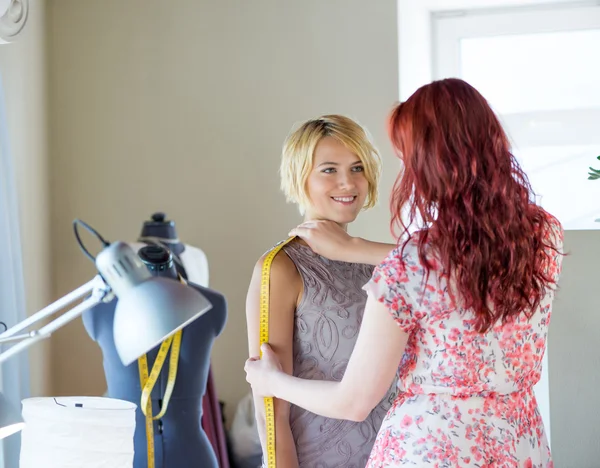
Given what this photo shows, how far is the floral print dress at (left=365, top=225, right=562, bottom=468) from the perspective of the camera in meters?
1.23

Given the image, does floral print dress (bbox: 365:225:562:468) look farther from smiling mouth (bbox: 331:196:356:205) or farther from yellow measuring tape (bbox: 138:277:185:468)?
yellow measuring tape (bbox: 138:277:185:468)

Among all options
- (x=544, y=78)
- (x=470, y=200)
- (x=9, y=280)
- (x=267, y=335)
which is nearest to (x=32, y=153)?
(x=9, y=280)

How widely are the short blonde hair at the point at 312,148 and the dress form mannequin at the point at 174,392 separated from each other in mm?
539

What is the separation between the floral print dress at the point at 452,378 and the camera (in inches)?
48.3

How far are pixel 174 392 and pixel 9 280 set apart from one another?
821 mm

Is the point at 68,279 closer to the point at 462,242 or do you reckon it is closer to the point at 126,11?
the point at 126,11

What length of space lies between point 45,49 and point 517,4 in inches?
93.0

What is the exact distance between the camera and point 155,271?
2004 millimetres

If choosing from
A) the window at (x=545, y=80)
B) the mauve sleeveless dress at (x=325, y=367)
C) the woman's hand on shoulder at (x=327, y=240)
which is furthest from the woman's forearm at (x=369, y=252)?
the window at (x=545, y=80)

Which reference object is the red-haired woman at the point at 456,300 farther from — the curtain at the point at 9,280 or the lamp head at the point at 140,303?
the curtain at the point at 9,280

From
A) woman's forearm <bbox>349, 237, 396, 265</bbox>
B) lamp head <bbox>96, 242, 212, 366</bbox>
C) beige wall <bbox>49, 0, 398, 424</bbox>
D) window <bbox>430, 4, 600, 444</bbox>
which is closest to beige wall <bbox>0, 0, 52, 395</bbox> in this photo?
beige wall <bbox>49, 0, 398, 424</bbox>

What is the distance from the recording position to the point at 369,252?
151 cm

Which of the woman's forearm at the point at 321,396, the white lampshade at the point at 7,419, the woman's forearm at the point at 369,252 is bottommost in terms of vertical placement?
the white lampshade at the point at 7,419

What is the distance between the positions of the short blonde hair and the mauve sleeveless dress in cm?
24
